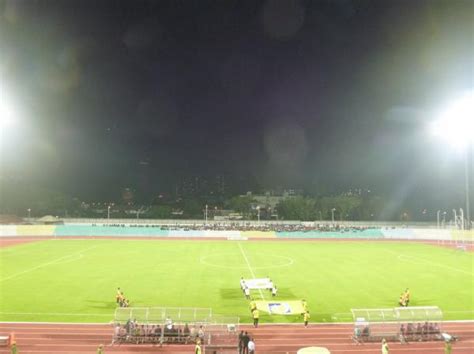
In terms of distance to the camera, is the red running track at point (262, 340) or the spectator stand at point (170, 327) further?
the spectator stand at point (170, 327)

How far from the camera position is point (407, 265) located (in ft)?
145

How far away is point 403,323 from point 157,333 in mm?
11332

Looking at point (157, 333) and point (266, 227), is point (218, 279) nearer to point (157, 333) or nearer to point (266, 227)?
point (157, 333)

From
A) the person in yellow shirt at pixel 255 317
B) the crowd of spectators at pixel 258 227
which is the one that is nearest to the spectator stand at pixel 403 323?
the person in yellow shirt at pixel 255 317

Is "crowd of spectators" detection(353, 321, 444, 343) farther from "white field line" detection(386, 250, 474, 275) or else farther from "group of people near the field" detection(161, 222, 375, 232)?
"group of people near the field" detection(161, 222, 375, 232)

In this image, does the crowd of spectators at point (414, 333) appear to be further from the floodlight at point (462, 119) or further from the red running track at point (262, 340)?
the floodlight at point (462, 119)

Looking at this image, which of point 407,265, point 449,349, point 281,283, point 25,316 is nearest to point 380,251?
point 407,265

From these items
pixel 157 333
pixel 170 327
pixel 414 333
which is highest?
pixel 170 327

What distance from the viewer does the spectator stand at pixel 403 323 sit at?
20.6 metres

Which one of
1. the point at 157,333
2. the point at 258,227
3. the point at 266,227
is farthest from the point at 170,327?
the point at 266,227

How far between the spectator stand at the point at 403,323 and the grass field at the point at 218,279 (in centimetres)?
282

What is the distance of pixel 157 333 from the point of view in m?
20.0

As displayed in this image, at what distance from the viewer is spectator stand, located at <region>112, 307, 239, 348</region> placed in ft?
64.0

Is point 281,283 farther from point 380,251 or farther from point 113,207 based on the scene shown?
point 113,207
